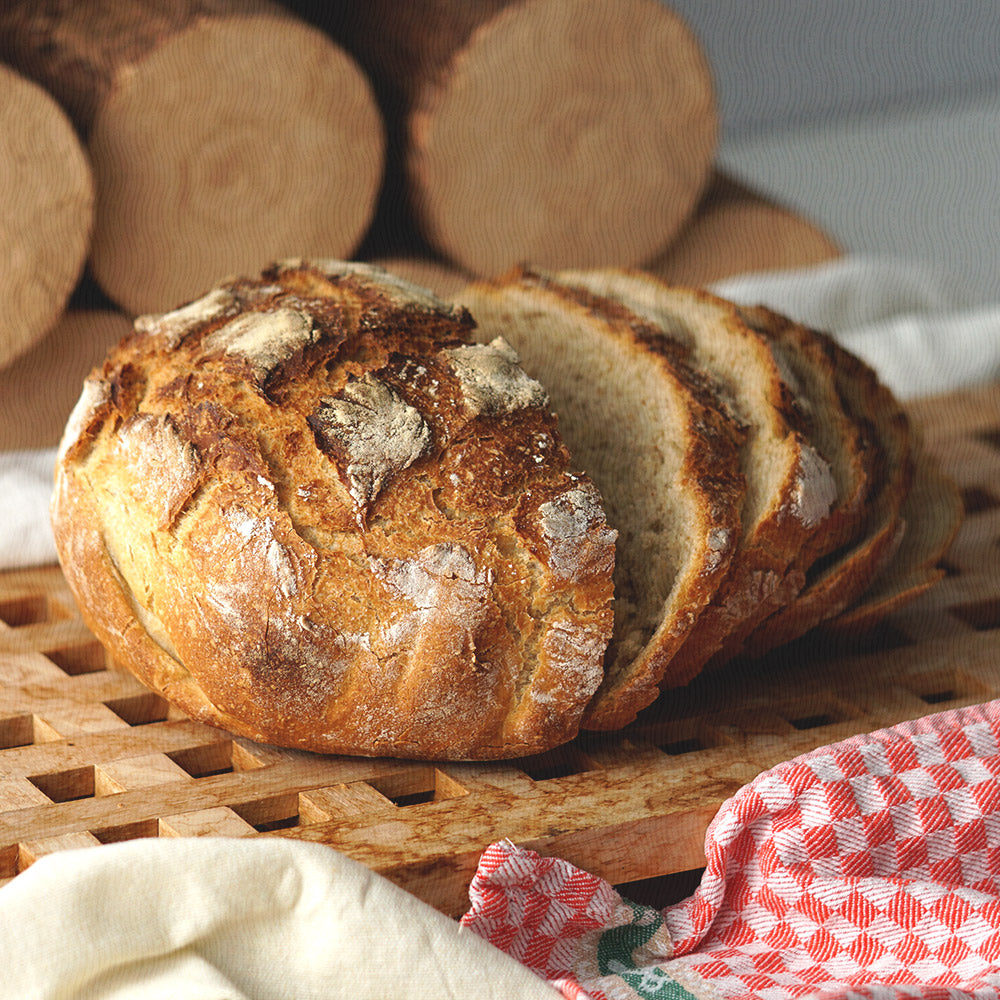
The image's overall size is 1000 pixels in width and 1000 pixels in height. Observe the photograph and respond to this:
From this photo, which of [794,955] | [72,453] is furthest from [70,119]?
[794,955]

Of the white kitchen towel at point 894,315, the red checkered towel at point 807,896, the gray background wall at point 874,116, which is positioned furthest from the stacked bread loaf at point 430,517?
the gray background wall at point 874,116

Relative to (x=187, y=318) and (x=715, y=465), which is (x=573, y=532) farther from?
(x=187, y=318)

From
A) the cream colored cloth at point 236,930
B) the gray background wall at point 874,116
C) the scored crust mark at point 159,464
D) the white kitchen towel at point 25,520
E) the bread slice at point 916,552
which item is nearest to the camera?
the cream colored cloth at point 236,930

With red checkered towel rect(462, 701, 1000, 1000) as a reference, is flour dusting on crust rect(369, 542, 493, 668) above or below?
above

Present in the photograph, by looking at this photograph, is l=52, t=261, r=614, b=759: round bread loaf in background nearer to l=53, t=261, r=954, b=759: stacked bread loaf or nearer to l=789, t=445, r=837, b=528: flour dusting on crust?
l=53, t=261, r=954, b=759: stacked bread loaf

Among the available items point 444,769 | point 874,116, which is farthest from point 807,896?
point 874,116

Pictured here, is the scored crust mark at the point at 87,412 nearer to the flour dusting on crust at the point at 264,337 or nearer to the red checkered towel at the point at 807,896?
the flour dusting on crust at the point at 264,337

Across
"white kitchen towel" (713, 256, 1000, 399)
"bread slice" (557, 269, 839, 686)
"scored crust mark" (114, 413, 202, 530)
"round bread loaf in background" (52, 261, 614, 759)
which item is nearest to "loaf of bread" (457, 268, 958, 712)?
"bread slice" (557, 269, 839, 686)
